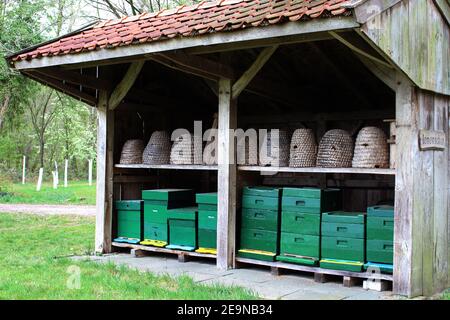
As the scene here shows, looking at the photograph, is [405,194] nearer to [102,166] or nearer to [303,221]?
[303,221]

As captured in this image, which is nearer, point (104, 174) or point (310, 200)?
point (310, 200)

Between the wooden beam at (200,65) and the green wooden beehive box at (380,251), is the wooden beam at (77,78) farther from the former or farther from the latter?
the green wooden beehive box at (380,251)

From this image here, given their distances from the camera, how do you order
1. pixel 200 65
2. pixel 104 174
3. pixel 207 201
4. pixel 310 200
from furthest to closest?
1. pixel 104 174
2. pixel 207 201
3. pixel 200 65
4. pixel 310 200

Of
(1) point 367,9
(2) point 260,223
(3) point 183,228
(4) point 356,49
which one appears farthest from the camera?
(3) point 183,228

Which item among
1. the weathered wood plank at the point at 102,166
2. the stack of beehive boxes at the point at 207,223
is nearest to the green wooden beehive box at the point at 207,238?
the stack of beehive boxes at the point at 207,223

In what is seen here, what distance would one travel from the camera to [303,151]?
7016 mm

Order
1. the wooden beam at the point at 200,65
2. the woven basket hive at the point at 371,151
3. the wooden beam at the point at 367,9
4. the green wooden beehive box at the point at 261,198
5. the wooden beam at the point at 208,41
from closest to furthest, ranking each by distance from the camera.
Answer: the wooden beam at the point at 367,9 < the wooden beam at the point at 208,41 < the woven basket hive at the point at 371,151 < the wooden beam at the point at 200,65 < the green wooden beehive box at the point at 261,198

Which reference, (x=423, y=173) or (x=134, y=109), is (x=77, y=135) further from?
(x=423, y=173)

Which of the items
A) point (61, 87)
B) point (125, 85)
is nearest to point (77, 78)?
point (61, 87)

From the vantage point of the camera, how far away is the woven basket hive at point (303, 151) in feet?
22.9

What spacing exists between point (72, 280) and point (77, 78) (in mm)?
3217

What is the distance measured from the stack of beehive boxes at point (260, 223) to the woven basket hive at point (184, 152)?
1.20m

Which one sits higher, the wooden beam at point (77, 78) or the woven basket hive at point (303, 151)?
the wooden beam at point (77, 78)
